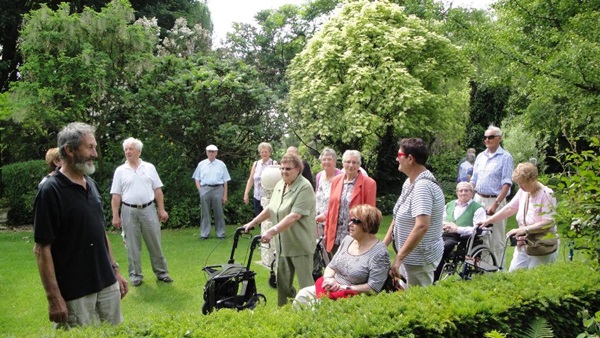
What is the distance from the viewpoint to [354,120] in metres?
14.0

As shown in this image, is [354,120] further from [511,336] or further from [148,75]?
[511,336]

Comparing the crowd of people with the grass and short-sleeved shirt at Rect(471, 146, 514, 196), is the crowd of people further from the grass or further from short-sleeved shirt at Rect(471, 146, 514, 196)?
the grass

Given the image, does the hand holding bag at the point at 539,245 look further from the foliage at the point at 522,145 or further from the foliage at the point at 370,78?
the foliage at the point at 522,145

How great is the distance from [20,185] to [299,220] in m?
11.0

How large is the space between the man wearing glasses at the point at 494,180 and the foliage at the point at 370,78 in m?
6.53

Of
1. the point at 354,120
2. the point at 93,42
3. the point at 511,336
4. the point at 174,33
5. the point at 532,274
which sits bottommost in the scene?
the point at 511,336

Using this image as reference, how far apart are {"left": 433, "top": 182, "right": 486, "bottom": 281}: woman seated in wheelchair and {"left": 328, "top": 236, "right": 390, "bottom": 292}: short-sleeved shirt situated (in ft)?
6.81

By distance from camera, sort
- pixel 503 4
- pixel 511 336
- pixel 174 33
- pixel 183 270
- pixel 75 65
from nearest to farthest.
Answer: pixel 511 336, pixel 183 270, pixel 503 4, pixel 75 65, pixel 174 33

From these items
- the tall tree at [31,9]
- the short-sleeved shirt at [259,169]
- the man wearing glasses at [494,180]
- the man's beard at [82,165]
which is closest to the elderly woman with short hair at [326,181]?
the man wearing glasses at [494,180]

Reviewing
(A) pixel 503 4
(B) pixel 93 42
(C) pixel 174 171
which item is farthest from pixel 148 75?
(A) pixel 503 4

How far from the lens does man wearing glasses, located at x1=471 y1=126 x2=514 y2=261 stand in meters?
6.96

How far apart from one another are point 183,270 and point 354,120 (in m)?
7.16

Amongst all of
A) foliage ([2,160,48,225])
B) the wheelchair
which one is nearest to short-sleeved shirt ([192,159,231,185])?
foliage ([2,160,48,225])

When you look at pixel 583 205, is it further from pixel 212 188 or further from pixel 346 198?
pixel 212 188
